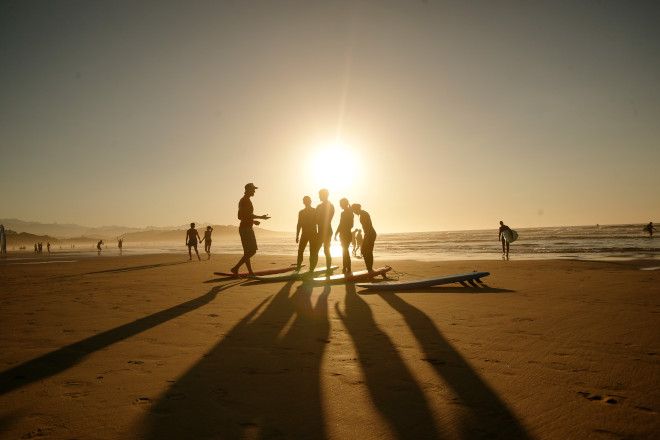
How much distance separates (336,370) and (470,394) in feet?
3.59

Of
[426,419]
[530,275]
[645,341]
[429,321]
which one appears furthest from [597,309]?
[530,275]

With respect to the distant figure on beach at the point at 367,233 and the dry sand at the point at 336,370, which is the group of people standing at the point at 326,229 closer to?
the distant figure on beach at the point at 367,233

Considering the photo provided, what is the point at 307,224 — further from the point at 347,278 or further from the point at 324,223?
the point at 347,278

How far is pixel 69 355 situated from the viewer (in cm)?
369

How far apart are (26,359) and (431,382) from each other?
3732 mm

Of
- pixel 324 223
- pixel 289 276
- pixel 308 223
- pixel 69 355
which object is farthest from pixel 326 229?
pixel 69 355

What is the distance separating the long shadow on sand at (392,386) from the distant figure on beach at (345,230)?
18.5 ft

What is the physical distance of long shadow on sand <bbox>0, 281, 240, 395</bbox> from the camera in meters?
3.05

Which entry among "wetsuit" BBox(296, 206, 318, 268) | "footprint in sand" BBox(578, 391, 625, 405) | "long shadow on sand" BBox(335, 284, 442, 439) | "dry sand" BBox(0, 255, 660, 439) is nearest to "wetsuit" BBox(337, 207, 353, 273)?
"wetsuit" BBox(296, 206, 318, 268)

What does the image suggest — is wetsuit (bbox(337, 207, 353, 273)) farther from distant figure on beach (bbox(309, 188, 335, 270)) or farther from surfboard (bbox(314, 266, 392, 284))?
surfboard (bbox(314, 266, 392, 284))

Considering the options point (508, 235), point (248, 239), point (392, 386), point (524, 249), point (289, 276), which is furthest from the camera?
point (524, 249)

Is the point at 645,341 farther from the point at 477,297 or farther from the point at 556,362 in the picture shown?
the point at 477,297

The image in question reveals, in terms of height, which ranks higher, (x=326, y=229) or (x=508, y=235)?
(x=326, y=229)

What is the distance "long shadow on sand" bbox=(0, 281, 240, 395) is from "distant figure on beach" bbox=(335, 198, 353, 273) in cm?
538
